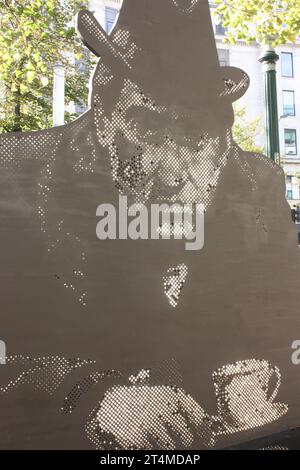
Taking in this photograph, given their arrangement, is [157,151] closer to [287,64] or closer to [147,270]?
[147,270]

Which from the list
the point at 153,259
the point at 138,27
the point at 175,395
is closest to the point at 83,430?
the point at 175,395

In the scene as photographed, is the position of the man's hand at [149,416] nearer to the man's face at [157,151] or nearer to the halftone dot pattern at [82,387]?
the halftone dot pattern at [82,387]

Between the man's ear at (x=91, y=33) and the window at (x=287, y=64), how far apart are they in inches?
1614

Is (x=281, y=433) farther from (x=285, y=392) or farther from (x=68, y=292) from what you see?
(x=68, y=292)

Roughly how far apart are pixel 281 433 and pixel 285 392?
1.05ft

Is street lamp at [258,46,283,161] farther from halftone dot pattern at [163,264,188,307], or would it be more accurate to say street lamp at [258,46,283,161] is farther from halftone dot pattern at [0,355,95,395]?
halftone dot pattern at [0,355,95,395]

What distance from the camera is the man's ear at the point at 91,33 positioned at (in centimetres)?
331

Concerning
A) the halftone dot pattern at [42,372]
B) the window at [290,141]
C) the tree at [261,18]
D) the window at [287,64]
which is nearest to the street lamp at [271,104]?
the tree at [261,18]

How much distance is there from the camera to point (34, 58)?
30.8 feet

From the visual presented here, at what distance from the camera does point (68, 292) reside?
121 inches

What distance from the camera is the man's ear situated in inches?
130

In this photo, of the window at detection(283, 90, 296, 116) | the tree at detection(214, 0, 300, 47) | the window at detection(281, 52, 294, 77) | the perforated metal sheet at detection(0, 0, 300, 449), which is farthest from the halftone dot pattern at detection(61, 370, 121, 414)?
the window at detection(281, 52, 294, 77)

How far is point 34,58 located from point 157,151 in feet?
22.3

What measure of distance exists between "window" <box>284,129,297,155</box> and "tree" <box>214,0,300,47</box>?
32.0 metres
